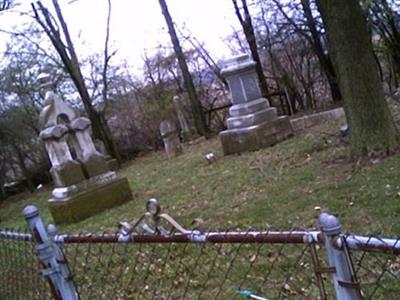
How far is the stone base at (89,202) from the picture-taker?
9133 mm

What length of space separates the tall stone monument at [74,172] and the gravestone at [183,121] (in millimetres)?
8235

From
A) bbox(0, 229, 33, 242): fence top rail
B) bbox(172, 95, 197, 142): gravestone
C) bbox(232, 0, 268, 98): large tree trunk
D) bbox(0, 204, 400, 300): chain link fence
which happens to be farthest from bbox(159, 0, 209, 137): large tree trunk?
bbox(0, 229, 33, 242): fence top rail

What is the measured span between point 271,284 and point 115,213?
5127 mm

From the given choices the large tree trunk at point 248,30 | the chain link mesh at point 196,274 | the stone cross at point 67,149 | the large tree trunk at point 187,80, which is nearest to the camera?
the chain link mesh at point 196,274

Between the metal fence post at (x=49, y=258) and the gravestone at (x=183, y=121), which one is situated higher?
the metal fence post at (x=49, y=258)

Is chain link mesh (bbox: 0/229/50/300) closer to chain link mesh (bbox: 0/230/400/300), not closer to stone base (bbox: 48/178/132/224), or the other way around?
chain link mesh (bbox: 0/230/400/300)

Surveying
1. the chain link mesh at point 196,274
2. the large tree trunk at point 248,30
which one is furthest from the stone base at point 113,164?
the chain link mesh at point 196,274

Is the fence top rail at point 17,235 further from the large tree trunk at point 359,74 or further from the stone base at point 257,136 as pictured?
the stone base at point 257,136

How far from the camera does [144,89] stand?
68.7 feet

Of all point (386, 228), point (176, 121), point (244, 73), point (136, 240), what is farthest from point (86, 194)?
point (176, 121)

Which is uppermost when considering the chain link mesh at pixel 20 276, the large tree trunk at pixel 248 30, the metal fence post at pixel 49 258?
the large tree trunk at pixel 248 30

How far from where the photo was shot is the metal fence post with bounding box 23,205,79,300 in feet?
9.48

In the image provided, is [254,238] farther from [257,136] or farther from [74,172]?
[257,136]

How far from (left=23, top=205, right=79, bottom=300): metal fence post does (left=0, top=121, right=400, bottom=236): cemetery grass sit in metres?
2.64
